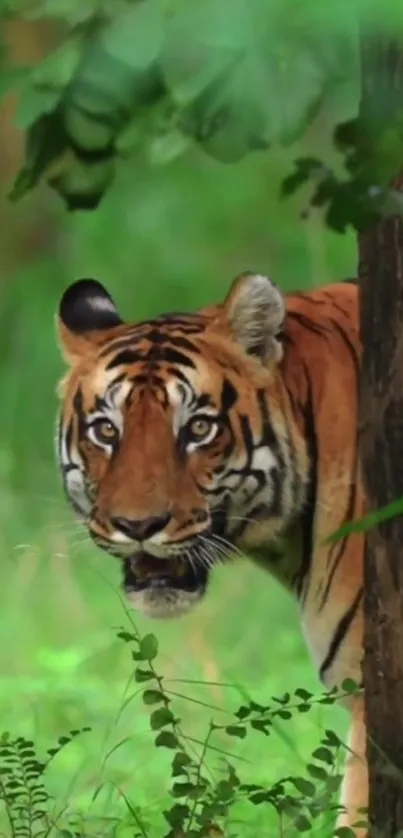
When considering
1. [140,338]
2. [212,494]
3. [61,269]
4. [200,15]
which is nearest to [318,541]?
[212,494]

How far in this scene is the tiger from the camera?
199 cm

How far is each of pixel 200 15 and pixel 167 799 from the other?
183cm

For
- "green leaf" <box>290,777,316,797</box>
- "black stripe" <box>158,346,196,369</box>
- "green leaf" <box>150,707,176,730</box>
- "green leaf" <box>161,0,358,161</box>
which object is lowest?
"green leaf" <box>290,777,316,797</box>

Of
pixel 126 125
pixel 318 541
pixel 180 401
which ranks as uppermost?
pixel 126 125

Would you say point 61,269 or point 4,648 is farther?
point 4,648

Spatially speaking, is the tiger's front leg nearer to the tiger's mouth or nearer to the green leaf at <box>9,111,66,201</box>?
the tiger's mouth

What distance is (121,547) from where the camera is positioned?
1998 millimetres

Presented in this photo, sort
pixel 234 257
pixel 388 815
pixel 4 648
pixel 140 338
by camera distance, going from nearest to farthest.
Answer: pixel 388 815 → pixel 140 338 → pixel 234 257 → pixel 4 648

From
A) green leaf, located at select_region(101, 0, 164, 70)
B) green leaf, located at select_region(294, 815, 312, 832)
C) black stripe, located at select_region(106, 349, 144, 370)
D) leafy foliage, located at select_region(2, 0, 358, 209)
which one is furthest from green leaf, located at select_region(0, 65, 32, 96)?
black stripe, located at select_region(106, 349, 144, 370)

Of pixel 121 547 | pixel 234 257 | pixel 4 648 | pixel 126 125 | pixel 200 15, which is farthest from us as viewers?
pixel 4 648

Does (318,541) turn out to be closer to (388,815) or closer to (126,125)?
(388,815)

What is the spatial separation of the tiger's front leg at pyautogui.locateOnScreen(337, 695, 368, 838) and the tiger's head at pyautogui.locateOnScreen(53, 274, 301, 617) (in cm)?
29

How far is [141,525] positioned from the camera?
1964mm

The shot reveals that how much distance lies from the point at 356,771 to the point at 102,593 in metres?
0.53
